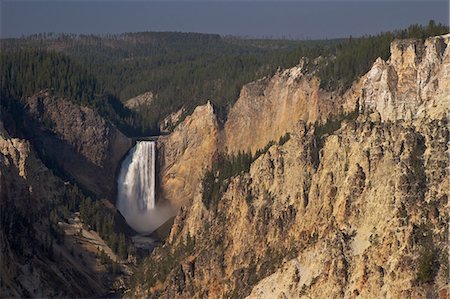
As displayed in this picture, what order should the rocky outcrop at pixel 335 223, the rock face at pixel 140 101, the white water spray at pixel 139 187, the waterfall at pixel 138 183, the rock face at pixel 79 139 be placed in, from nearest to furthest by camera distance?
the rocky outcrop at pixel 335 223 → the rock face at pixel 79 139 → the white water spray at pixel 139 187 → the waterfall at pixel 138 183 → the rock face at pixel 140 101

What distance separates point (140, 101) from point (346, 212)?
7575cm

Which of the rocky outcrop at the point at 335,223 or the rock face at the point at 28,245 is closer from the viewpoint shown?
the rocky outcrop at the point at 335,223

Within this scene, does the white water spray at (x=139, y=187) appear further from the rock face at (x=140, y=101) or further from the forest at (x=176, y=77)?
the rock face at (x=140, y=101)

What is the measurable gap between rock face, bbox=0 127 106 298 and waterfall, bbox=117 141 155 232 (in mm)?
19257

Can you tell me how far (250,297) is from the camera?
218 ft

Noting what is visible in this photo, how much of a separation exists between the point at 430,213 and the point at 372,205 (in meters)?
4.61

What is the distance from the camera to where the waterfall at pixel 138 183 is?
109 metres

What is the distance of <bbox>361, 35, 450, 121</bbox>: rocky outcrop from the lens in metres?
69.2

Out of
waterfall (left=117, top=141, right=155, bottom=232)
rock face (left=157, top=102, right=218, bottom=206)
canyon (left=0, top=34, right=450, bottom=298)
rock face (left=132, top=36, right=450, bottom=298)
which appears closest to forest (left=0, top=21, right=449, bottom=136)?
rock face (left=157, top=102, right=218, bottom=206)

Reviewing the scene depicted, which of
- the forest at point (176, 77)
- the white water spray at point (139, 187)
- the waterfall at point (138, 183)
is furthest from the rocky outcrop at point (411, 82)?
the waterfall at point (138, 183)

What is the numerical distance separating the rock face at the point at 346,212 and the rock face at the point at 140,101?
173 feet

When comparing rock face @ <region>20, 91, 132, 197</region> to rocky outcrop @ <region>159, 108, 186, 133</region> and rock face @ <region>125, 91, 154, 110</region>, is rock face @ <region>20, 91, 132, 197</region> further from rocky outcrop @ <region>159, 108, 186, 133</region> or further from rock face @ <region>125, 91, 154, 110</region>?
rock face @ <region>125, 91, 154, 110</region>

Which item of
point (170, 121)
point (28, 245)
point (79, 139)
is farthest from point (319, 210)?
point (170, 121)

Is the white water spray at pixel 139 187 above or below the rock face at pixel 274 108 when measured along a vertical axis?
below
